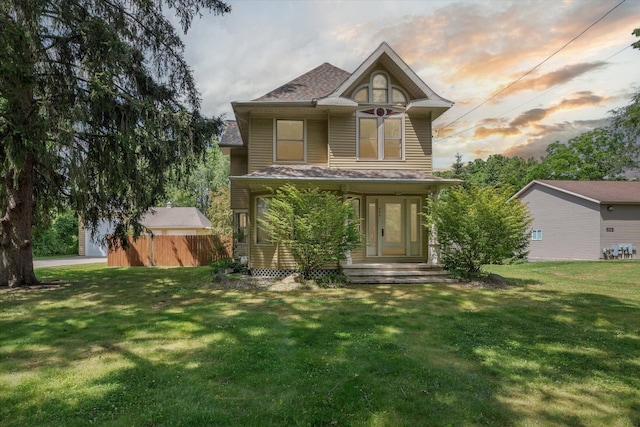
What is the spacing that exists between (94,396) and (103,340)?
220 cm

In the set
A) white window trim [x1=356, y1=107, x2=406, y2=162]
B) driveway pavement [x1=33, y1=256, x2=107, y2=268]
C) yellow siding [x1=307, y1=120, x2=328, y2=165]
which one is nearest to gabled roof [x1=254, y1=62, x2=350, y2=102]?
yellow siding [x1=307, y1=120, x2=328, y2=165]

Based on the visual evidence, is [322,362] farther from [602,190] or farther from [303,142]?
[602,190]

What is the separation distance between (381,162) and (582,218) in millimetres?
19597

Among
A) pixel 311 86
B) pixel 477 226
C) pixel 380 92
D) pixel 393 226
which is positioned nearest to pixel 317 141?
pixel 311 86

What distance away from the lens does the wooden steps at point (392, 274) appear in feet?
35.4

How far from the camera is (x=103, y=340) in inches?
209

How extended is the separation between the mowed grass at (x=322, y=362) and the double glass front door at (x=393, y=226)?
469 centimetres

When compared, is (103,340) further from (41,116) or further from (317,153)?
(317,153)

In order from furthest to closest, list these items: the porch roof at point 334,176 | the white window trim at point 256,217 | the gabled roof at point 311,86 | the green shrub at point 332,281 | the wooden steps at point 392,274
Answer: the gabled roof at point 311,86 → the white window trim at point 256,217 → the porch roof at point 334,176 → the wooden steps at point 392,274 → the green shrub at point 332,281

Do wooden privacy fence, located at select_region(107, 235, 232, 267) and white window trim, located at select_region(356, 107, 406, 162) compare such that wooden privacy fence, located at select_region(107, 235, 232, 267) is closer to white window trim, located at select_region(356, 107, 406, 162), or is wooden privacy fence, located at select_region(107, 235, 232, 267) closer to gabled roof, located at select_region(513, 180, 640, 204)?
white window trim, located at select_region(356, 107, 406, 162)

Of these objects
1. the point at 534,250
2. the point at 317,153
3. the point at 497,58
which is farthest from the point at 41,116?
the point at 534,250

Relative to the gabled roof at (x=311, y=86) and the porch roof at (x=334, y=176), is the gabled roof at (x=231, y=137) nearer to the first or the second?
the gabled roof at (x=311, y=86)

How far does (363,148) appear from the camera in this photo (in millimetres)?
12945

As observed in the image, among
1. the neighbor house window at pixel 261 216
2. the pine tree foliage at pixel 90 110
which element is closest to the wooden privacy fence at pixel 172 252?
the pine tree foliage at pixel 90 110
